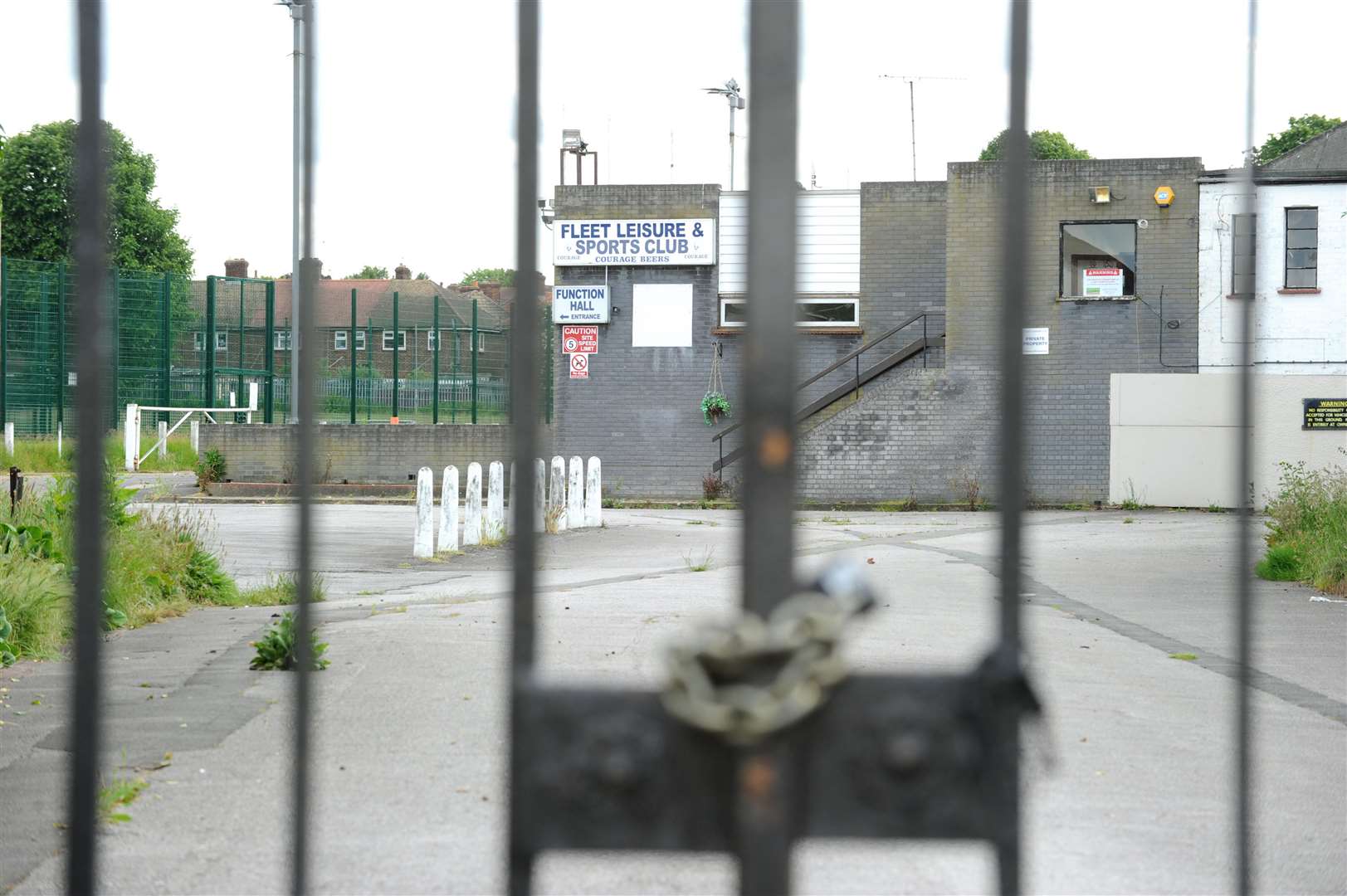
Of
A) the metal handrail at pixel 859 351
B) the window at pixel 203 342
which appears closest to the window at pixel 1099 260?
the metal handrail at pixel 859 351

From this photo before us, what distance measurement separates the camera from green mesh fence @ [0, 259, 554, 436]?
25.0 meters

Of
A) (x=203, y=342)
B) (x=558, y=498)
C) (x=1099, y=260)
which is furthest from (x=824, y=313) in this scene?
(x=203, y=342)

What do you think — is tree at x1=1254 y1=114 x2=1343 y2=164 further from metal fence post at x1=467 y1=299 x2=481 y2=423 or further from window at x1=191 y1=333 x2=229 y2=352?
window at x1=191 y1=333 x2=229 y2=352

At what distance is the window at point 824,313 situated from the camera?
24.7 meters

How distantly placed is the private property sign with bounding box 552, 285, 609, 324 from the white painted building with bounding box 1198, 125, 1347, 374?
35.4 ft

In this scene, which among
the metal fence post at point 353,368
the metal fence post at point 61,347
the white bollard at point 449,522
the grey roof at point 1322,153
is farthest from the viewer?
the grey roof at point 1322,153

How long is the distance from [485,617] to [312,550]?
6.35 metres

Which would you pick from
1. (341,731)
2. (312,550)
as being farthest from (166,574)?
(312,550)

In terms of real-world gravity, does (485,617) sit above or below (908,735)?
below

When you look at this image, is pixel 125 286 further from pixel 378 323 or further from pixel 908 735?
pixel 908 735

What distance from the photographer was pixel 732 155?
26641mm

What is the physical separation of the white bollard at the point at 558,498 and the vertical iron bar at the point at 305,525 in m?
14.4

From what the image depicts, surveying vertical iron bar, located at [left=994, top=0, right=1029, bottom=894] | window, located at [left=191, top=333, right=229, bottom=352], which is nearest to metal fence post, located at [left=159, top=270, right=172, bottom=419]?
window, located at [left=191, top=333, right=229, bottom=352]

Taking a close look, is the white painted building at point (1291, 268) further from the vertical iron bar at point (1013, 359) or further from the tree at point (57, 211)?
the tree at point (57, 211)
